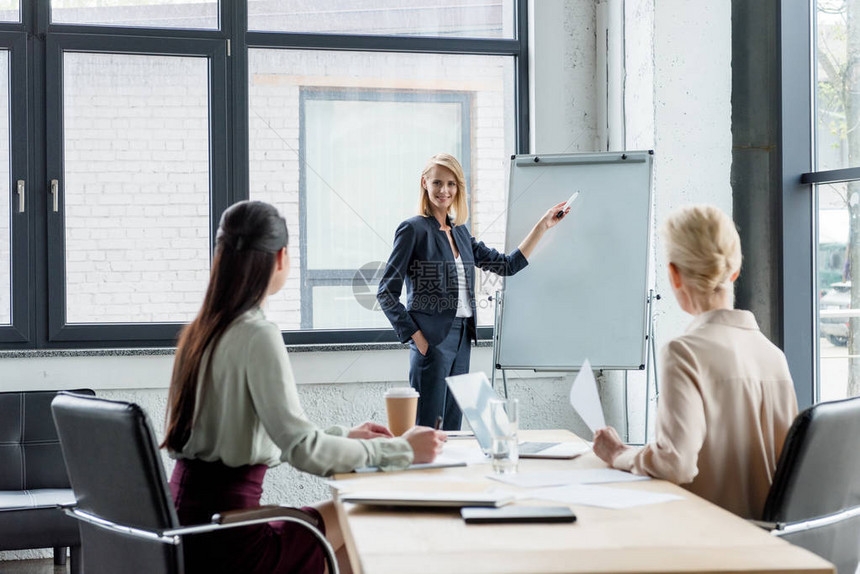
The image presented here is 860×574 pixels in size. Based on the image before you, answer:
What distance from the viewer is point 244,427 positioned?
1.81m

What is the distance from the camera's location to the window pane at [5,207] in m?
3.79

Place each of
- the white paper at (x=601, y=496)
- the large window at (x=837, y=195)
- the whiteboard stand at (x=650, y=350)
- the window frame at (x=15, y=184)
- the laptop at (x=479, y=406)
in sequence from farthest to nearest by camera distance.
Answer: the window frame at (x=15, y=184) < the whiteboard stand at (x=650, y=350) < the large window at (x=837, y=195) < the laptop at (x=479, y=406) < the white paper at (x=601, y=496)

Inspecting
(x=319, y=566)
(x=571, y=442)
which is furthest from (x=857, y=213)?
(x=319, y=566)

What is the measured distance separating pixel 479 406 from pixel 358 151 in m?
2.40

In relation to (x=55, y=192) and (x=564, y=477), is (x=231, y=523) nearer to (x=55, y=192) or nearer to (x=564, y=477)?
(x=564, y=477)

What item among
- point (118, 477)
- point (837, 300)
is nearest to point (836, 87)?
point (837, 300)

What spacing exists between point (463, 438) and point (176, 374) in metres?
0.76

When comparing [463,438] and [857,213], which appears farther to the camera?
[857,213]

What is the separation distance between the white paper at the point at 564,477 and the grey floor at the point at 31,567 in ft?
8.12

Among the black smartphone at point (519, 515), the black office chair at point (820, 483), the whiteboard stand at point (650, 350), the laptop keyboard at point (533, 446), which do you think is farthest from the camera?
the whiteboard stand at point (650, 350)

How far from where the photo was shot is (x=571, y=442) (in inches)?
85.6

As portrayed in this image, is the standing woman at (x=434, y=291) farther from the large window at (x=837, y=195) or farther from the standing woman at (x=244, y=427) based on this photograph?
the standing woman at (x=244, y=427)

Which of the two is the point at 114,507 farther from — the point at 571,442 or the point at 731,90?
the point at 731,90

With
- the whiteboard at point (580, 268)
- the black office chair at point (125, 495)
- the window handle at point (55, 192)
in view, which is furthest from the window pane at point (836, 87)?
the window handle at point (55, 192)
